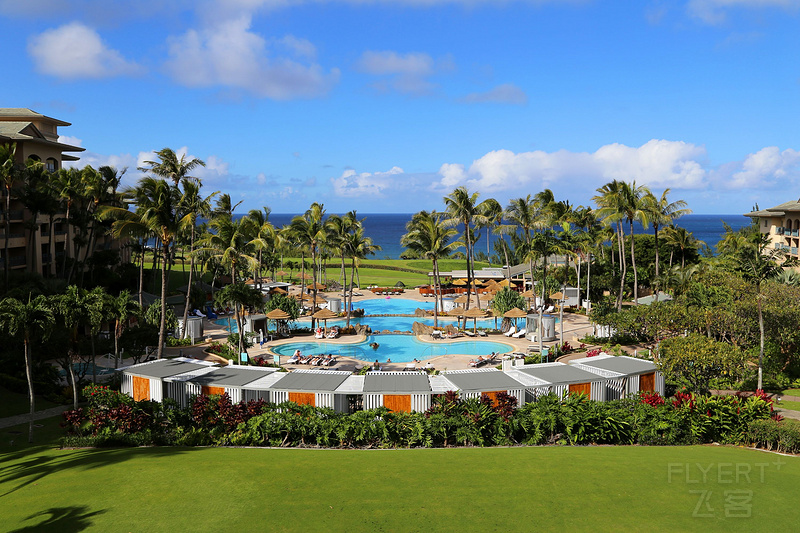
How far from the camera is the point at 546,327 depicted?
35312mm

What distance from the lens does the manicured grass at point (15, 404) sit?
20.9m

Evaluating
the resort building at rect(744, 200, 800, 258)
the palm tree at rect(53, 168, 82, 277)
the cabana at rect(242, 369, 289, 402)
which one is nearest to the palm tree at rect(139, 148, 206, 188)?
the palm tree at rect(53, 168, 82, 277)

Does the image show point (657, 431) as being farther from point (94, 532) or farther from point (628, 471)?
point (94, 532)

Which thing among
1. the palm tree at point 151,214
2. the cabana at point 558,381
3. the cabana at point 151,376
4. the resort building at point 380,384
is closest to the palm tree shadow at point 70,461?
the resort building at point 380,384

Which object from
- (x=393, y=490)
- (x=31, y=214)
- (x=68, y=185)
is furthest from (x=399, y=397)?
(x=31, y=214)

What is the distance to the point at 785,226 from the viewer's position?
162ft

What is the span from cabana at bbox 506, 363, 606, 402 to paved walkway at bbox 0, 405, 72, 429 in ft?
63.5

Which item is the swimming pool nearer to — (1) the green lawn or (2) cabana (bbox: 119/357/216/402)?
(2) cabana (bbox: 119/357/216/402)

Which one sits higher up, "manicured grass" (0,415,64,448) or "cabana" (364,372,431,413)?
"cabana" (364,372,431,413)

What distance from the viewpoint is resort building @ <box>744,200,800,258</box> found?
47250 mm

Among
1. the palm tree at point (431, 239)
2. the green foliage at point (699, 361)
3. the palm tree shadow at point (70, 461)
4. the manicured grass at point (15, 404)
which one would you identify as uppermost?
the palm tree at point (431, 239)

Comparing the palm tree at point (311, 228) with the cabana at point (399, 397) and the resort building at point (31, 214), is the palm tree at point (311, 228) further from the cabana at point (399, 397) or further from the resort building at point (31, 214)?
the cabana at point (399, 397)

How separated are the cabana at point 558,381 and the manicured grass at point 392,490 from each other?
12.7 feet

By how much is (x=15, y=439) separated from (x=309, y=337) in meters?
21.3
